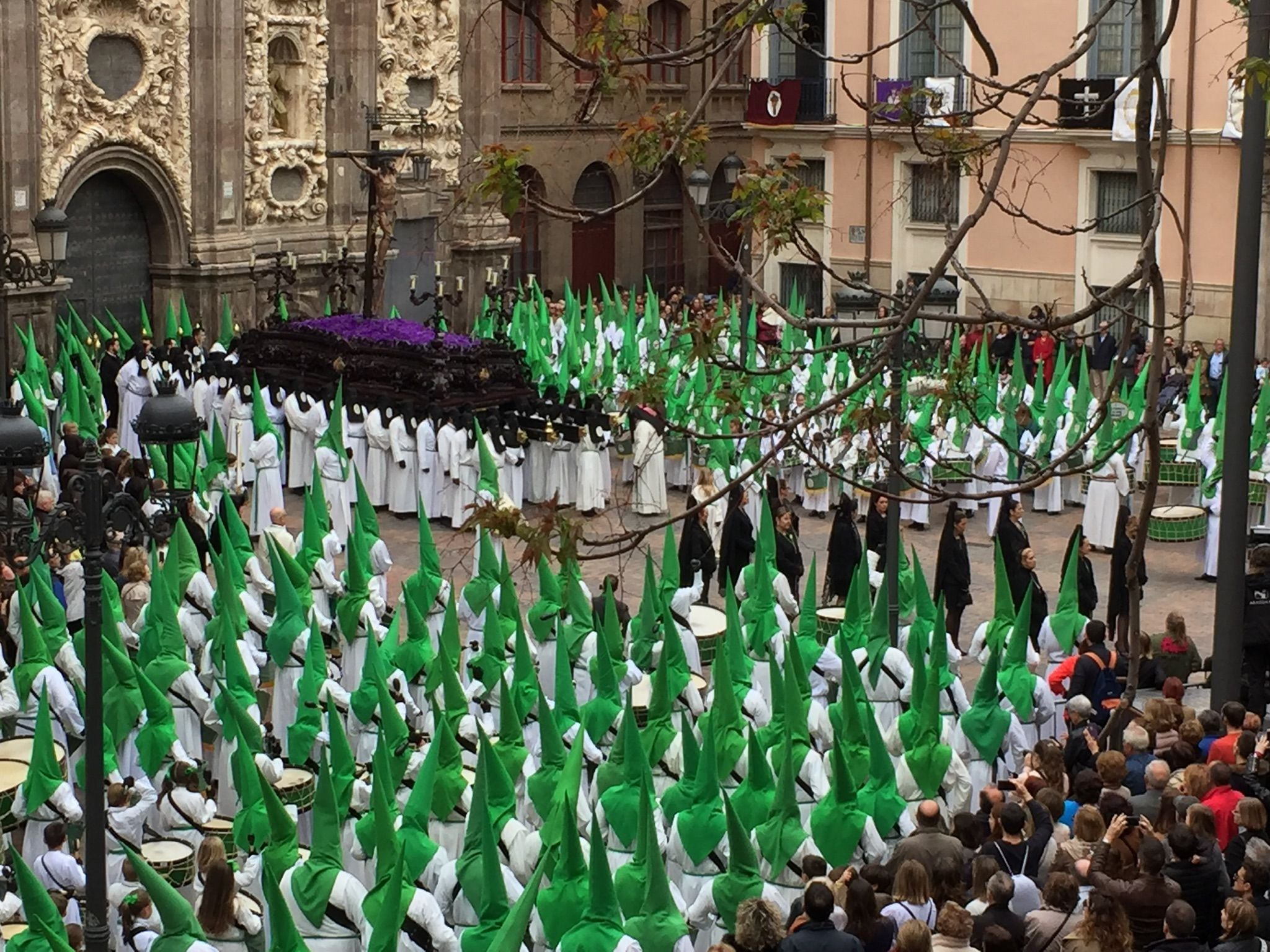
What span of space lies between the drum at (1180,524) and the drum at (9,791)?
12382 millimetres

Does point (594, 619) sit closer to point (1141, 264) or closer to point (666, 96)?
point (1141, 264)

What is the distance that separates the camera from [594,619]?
14.4 metres

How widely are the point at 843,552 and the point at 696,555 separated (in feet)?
4.36

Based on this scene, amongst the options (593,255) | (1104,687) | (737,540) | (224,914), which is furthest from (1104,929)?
(593,255)

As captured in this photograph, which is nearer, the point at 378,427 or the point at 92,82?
the point at 378,427

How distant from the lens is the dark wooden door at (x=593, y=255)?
40.8m

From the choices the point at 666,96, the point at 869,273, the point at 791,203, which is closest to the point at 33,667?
the point at 791,203

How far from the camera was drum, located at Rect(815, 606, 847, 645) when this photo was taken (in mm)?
16188

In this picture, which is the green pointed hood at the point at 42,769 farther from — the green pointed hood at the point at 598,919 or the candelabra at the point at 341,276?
the candelabra at the point at 341,276

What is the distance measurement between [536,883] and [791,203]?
3.28 metres

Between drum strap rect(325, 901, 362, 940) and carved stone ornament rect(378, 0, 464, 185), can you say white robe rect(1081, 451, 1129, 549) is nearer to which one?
drum strap rect(325, 901, 362, 940)

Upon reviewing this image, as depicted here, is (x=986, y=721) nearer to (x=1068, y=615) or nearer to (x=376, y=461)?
(x=1068, y=615)

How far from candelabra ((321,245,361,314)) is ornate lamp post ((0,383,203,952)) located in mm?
18898

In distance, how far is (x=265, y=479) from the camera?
2216cm
